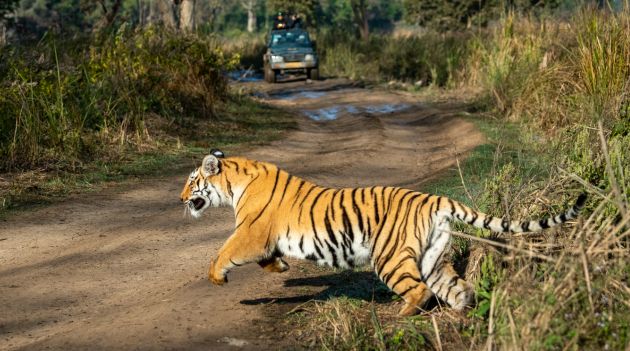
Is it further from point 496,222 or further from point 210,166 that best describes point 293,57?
point 496,222

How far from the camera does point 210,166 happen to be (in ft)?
21.1

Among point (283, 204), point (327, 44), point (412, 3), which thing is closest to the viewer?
point (283, 204)

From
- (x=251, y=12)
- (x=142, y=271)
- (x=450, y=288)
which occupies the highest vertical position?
(x=450, y=288)

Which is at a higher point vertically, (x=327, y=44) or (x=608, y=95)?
(x=608, y=95)

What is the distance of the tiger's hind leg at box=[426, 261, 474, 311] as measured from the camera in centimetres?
572

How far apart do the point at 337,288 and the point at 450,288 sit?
1.34 metres

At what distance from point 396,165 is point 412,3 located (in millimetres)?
47826

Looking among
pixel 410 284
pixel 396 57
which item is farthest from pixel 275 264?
pixel 396 57

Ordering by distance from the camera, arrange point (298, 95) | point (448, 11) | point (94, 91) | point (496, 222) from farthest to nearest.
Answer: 1. point (448, 11)
2. point (298, 95)
3. point (94, 91)
4. point (496, 222)

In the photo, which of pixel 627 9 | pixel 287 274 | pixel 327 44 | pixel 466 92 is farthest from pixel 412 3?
pixel 287 274

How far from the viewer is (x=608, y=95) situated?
408 inches

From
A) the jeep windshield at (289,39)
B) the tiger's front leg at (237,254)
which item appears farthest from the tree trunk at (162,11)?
the tiger's front leg at (237,254)

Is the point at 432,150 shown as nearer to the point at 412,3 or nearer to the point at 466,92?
the point at 466,92

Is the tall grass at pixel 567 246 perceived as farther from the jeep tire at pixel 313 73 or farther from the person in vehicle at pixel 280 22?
the person in vehicle at pixel 280 22
